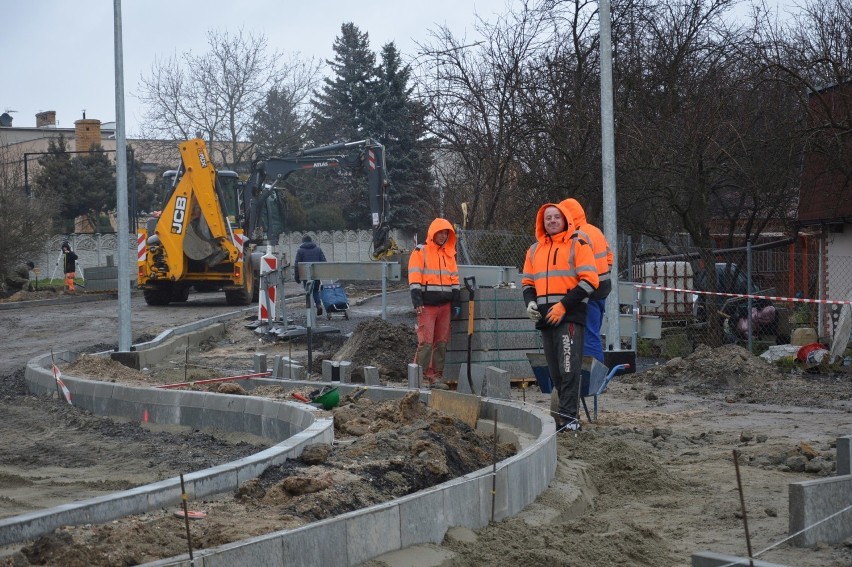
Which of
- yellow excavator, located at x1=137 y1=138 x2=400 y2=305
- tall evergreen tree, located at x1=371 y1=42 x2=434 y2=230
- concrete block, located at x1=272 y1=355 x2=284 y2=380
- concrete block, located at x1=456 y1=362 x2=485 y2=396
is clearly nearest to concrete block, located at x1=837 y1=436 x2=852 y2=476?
concrete block, located at x1=456 y1=362 x2=485 y2=396

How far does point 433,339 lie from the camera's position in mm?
13297

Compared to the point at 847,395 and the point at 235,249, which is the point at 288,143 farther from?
the point at 847,395

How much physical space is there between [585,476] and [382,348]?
7843 mm

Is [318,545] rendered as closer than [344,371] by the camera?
Yes

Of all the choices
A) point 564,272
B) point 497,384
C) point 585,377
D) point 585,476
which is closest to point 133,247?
point 497,384

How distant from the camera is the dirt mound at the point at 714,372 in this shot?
14.3 metres

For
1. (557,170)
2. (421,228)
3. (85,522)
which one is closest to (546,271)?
(85,522)

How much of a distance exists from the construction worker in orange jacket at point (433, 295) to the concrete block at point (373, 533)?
7652 mm

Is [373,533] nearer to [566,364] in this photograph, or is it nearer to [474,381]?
[566,364]

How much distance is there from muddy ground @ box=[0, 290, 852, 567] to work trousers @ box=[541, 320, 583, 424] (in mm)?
316

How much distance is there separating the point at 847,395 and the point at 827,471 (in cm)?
582

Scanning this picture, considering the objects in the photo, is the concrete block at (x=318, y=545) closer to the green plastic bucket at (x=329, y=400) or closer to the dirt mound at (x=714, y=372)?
the green plastic bucket at (x=329, y=400)

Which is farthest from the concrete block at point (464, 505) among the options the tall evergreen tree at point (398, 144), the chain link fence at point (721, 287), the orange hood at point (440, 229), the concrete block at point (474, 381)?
the tall evergreen tree at point (398, 144)

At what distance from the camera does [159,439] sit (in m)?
10.4
